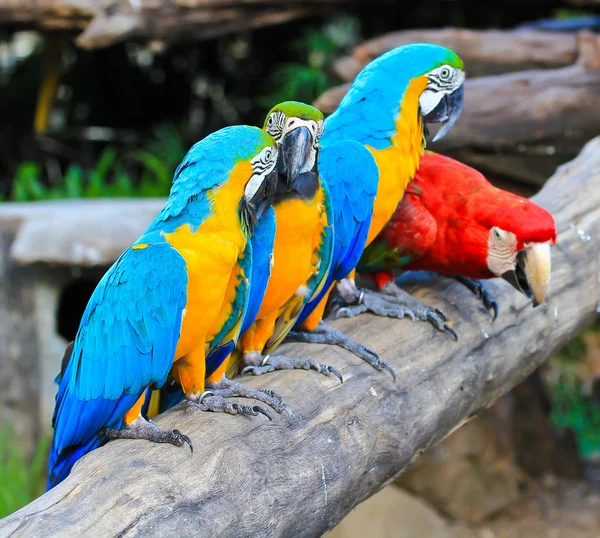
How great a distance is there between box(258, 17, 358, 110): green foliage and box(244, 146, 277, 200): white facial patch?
147 inches

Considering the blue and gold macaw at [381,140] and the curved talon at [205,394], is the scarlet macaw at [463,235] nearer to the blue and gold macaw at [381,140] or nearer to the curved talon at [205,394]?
the blue and gold macaw at [381,140]

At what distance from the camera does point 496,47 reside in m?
3.52

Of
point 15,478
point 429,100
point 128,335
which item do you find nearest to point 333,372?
point 128,335

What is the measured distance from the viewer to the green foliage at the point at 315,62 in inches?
202

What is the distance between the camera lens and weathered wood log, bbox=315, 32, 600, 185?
113 inches

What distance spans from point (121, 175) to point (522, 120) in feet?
10.6

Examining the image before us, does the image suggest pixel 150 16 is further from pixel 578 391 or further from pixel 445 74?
pixel 578 391

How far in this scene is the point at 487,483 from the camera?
4.01m

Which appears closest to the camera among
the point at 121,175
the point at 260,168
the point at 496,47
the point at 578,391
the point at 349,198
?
the point at 260,168

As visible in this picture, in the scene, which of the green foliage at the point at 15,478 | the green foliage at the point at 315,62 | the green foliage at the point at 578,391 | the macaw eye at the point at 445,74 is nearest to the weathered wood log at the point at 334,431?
the macaw eye at the point at 445,74

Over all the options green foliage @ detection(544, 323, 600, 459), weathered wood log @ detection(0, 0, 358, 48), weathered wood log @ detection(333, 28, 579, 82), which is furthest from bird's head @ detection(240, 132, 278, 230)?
green foliage @ detection(544, 323, 600, 459)

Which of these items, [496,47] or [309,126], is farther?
[496,47]

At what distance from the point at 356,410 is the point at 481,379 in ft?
1.65

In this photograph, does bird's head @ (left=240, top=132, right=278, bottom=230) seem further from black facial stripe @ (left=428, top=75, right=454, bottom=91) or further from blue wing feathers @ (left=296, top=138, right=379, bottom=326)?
black facial stripe @ (left=428, top=75, right=454, bottom=91)
